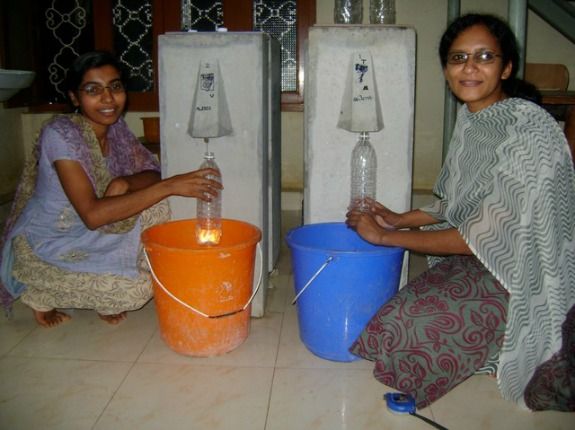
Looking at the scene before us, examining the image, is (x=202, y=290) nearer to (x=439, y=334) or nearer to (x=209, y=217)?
(x=209, y=217)

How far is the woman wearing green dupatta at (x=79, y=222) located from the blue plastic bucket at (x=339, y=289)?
509 millimetres

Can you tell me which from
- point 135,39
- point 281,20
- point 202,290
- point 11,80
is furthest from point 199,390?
point 135,39

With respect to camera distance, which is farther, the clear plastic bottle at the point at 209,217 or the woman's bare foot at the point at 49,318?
the woman's bare foot at the point at 49,318

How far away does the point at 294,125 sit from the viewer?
14.4 feet

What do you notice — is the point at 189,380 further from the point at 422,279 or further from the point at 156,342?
the point at 422,279

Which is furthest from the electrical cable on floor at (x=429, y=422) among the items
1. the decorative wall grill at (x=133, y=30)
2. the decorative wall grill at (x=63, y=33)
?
the decorative wall grill at (x=63, y=33)

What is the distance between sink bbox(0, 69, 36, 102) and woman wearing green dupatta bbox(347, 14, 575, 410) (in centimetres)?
134

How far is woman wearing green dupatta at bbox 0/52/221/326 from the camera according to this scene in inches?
79.7

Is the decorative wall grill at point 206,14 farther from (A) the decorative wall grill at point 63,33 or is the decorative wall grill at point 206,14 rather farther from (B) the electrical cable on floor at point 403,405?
(B) the electrical cable on floor at point 403,405

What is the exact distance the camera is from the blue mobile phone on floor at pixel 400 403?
5.17 ft

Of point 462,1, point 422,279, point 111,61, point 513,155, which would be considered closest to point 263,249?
point 422,279

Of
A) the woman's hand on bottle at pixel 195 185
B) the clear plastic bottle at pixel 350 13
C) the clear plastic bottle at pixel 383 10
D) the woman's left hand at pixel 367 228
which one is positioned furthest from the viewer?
the clear plastic bottle at pixel 350 13

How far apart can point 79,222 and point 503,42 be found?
171cm

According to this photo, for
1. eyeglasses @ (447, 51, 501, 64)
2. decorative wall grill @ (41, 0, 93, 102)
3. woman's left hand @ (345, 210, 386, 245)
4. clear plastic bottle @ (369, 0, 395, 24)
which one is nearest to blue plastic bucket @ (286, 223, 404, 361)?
woman's left hand @ (345, 210, 386, 245)
